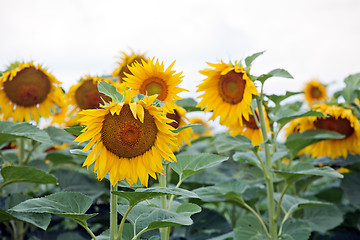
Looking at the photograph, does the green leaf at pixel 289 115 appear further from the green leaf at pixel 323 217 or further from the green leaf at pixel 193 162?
the green leaf at pixel 323 217

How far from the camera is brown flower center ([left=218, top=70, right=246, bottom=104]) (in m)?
2.08

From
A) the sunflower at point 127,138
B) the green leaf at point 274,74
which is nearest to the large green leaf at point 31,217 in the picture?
the sunflower at point 127,138

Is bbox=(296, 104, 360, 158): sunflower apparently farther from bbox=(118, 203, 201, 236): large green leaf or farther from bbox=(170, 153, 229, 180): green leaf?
bbox=(118, 203, 201, 236): large green leaf

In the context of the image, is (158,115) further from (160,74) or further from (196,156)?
(196,156)

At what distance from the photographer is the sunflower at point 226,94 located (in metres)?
2.07

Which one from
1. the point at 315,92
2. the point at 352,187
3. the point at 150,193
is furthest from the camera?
the point at 315,92

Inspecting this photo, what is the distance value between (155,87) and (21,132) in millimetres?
745

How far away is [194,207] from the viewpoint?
60.4 inches

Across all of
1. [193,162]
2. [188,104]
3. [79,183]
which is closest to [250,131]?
[188,104]

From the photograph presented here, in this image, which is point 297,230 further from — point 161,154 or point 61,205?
point 61,205

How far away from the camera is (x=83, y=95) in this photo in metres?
2.30

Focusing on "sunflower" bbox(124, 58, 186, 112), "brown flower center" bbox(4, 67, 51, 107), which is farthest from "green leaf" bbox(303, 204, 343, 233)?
"brown flower center" bbox(4, 67, 51, 107)

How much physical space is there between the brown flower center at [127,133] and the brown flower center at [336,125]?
160cm

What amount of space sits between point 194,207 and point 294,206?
83 cm
